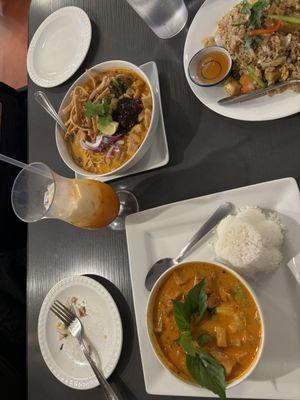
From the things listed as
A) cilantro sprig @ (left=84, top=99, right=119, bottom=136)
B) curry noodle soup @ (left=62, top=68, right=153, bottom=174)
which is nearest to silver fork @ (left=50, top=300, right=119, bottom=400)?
curry noodle soup @ (left=62, top=68, right=153, bottom=174)

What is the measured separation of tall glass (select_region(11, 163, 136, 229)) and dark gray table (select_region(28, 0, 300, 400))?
0.16 meters

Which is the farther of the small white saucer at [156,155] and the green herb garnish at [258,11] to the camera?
the small white saucer at [156,155]

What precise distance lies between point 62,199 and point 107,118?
0.36m

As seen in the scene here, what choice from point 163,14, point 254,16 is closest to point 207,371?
point 254,16

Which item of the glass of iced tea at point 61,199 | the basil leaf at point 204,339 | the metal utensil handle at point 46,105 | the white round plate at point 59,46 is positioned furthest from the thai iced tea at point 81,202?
the white round plate at point 59,46

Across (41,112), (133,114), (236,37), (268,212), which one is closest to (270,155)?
(268,212)

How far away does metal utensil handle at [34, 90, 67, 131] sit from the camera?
153 centimetres

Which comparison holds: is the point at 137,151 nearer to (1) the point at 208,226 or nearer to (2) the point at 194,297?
(1) the point at 208,226

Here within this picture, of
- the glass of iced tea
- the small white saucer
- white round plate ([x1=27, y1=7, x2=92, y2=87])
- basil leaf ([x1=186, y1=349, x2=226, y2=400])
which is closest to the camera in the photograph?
basil leaf ([x1=186, y1=349, x2=226, y2=400])

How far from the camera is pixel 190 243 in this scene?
4.31ft

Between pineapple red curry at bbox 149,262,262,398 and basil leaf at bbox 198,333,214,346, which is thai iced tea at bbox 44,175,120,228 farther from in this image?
basil leaf at bbox 198,333,214,346

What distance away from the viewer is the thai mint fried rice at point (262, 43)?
131cm

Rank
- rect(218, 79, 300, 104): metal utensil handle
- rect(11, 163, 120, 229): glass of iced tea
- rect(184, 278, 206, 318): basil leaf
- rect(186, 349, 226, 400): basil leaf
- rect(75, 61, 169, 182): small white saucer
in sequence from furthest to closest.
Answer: rect(75, 61, 169, 182): small white saucer < rect(11, 163, 120, 229): glass of iced tea < rect(218, 79, 300, 104): metal utensil handle < rect(184, 278, 206, 318): basil leaf < rect(186, 349, 226, 400): basil leaf

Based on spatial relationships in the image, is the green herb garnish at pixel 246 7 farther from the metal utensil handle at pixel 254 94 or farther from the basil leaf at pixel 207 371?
the basil leaf at pixel 207 371
